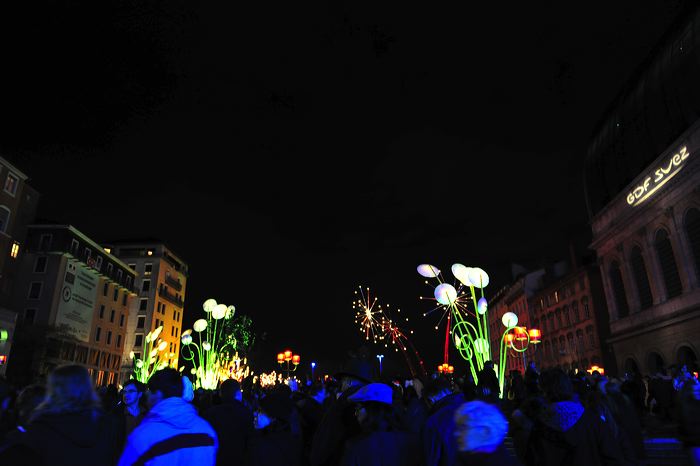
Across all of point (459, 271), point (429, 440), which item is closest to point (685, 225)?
point (459, 271)

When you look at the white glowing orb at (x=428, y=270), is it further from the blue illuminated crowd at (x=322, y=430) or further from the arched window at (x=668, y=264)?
the arched window at (x=668, y=264)

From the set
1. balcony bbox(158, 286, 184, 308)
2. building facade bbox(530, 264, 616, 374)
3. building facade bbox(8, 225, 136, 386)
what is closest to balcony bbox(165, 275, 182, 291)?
balcony bbox(158, 286, 184, 308)

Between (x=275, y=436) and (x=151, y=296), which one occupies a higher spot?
(x=151, y=296)

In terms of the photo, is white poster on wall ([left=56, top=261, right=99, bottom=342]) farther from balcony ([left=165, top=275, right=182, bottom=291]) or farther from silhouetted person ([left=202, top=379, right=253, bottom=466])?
silhouetted person ([left=202, top=379, right=253, bottom=466])

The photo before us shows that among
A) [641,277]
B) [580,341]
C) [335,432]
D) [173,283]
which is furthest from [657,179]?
[173,283]

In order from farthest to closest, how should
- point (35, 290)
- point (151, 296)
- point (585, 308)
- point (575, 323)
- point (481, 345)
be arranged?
point (151, 296), point (575, 323), point (585, 308), point (35, 290), point (481, 345)

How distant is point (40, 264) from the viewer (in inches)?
2028

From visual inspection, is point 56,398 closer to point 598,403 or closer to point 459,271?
point 598,403

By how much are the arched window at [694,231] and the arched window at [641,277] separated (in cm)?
626

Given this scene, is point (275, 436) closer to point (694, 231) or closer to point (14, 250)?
point (694, 231)

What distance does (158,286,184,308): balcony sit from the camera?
7775 cm

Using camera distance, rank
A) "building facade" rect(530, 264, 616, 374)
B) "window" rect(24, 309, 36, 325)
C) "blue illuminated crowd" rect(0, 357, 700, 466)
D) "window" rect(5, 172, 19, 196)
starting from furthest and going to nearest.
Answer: "building facade" rect(530, 264, 616, 374)
"window" rect(24, 309, 36, 325)
"window" rect(5, 172, 19, 196)
"blue illuminated crowd" rect(0, 357, 700, 466)

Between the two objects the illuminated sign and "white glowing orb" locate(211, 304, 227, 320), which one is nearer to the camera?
"white glowing orb" locate(211, 304, 227, 320)

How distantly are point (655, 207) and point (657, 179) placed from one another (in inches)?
85.5
